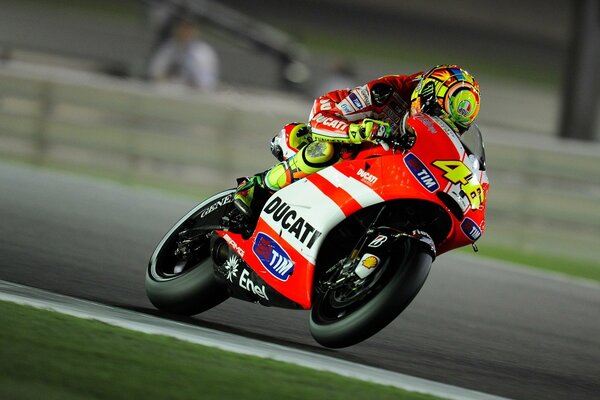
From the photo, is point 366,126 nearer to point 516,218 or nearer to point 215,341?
point 215,341

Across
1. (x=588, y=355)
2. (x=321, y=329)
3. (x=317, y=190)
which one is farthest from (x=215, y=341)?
(x=588, y=355)

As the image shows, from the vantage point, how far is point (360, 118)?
589 centimetres

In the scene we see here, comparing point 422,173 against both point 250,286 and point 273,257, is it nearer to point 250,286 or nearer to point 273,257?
point 273,257

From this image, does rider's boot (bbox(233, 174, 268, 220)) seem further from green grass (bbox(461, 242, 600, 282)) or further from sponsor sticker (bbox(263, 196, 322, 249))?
green grass (bbox(461, 242, 600, 282))

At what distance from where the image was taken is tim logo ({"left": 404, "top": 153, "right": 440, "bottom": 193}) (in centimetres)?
529

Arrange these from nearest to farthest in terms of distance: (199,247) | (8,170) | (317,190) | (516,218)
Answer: (317,190), (199,247), (516,218), (8,170)

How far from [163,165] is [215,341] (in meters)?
7.83

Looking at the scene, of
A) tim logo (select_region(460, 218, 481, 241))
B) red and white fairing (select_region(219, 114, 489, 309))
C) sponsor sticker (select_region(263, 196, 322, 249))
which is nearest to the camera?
red and white fairing (select_region(219, 114, 489, 309))

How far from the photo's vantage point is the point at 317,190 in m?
5.71

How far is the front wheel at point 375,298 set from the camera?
16.6ft

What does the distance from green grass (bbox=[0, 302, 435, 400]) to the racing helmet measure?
1.43m

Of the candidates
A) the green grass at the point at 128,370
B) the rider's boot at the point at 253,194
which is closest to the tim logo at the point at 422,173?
the green grass at the point at 128,370

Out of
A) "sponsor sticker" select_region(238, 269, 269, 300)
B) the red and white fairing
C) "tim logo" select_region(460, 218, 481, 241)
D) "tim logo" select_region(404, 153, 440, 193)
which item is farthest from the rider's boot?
"tim logo" select_region(460, 218, 481, 241)

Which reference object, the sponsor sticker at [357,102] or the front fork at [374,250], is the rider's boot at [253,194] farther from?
the front fork at [374,250]
